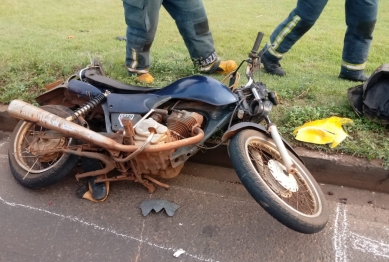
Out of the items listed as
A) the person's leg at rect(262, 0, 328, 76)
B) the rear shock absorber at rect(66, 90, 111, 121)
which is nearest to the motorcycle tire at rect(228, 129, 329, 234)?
the rear shock absorber at rect(66, 90, 111, 121)

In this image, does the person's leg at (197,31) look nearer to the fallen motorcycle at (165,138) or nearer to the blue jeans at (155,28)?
the blue jeans at (155,28)

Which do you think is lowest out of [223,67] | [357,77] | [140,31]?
[223,67]

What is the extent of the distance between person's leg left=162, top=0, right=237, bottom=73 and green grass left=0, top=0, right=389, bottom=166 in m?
0.24

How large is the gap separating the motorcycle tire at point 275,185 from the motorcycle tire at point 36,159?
1.30m

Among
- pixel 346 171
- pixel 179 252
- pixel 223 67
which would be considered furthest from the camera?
pixel 223 67

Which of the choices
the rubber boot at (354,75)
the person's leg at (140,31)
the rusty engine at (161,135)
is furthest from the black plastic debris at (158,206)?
the rubber boot at (354,75)

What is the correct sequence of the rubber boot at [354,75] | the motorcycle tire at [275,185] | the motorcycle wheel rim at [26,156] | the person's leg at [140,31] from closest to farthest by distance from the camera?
the motorcycle tire at [275,185] < the motorcycle wheel rim at [26,156] < the person's leg at [140,31] < the rubber boot at [354,75]

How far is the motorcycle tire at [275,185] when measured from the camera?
2223 mm

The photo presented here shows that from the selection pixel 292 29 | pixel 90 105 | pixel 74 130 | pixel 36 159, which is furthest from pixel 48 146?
pixel 292 29

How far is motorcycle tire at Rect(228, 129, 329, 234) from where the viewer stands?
7.29ft

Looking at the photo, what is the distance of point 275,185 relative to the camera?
255 cm

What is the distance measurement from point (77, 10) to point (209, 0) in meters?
3.24

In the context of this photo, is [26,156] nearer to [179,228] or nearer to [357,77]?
[179,228]

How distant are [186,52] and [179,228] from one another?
3230 millimetres
